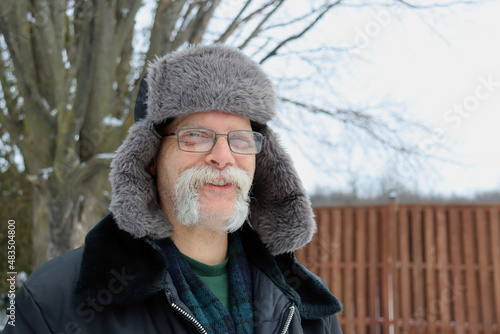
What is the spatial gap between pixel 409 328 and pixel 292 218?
5200 mm

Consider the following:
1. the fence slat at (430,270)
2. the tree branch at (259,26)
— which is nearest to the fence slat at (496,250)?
the fence slat at (430,270)

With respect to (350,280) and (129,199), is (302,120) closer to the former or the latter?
(350,280)

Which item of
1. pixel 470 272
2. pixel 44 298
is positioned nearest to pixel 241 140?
pixel 44 298

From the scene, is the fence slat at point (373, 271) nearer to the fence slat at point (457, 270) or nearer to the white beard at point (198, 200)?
the fence slat at point (457, 270)

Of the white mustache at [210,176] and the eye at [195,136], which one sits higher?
the eye at [195,136]

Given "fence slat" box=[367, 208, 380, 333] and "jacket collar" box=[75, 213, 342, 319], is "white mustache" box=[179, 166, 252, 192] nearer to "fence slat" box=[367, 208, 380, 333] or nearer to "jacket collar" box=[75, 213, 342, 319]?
→ "jacket collar" box=[75, 213, 342, 319]

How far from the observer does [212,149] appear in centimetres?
170

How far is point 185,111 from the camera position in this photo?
5.61 ft

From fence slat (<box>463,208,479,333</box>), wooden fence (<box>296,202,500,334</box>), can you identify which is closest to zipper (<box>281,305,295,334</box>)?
wooden fence (<box>296,202,500,334</box>)

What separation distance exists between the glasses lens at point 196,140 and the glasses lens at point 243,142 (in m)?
0.07

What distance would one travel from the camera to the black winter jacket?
143 centimetres

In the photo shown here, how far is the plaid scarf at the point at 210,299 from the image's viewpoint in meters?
1.57

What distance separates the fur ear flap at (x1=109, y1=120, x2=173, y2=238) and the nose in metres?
0.23

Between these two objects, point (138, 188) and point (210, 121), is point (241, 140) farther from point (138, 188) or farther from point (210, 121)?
point (138, 188)
